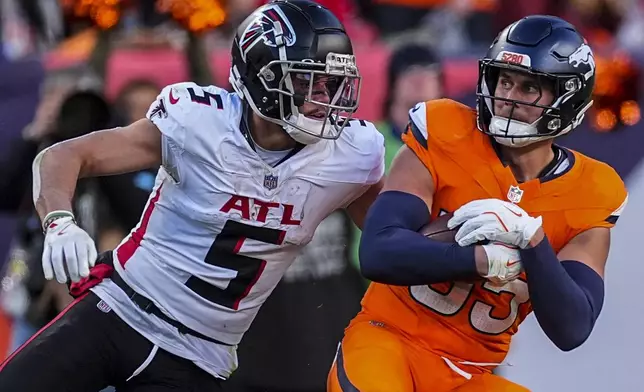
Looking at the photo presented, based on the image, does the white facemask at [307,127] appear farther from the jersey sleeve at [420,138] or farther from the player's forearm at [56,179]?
the player's forearm at [56,179]

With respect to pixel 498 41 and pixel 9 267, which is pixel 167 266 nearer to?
pixel 498 41

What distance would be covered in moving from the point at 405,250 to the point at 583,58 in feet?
2.52

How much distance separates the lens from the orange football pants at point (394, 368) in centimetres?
328

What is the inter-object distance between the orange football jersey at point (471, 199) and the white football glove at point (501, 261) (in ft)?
0.92

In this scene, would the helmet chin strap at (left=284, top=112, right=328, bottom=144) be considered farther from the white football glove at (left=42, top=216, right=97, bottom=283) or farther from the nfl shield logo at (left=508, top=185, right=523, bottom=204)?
the white football glove at (left=42, top=216, right=97, bottom=283)

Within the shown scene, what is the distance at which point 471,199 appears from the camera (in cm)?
338

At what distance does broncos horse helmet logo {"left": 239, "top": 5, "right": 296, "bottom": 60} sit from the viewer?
355cm

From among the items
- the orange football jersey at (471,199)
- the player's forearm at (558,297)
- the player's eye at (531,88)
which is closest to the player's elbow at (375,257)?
the orange football jersey at (471,199)

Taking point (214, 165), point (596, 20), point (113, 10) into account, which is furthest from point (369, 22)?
point (214, 165)

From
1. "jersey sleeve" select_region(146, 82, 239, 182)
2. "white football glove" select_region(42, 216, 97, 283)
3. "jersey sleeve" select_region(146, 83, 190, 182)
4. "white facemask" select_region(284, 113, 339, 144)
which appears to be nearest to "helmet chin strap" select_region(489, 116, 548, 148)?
"white facemask" select_region(284, 113, 339, 144)

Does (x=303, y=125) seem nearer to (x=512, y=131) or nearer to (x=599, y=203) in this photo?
(x=512, y=131)

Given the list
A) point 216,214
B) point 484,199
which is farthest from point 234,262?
point 484,199

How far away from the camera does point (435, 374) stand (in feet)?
11.2

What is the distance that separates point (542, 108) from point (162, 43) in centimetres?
321
